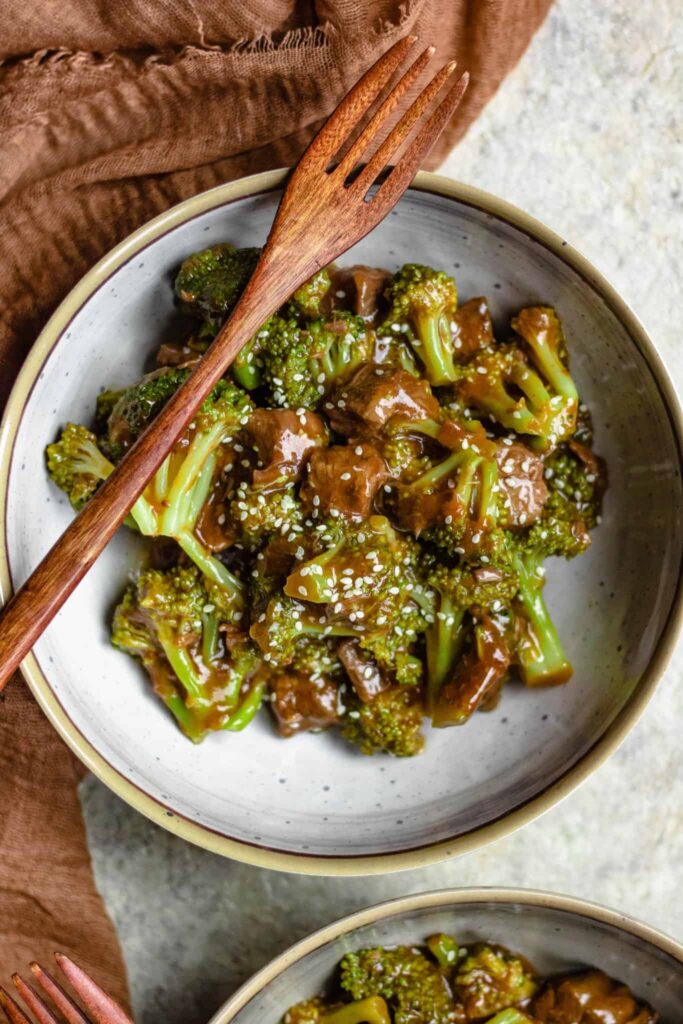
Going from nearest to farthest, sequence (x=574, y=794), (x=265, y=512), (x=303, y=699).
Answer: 1. (x=265, y=512)
2. (x=303, y=699)
3. (x=574, y=794)

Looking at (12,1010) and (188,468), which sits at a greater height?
(188,468)

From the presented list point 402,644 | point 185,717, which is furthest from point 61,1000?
point 402,644

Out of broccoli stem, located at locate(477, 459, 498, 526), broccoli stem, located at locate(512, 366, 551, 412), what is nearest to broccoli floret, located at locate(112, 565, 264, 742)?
broccoli stem, located at locate(477, 459, 498, 526)

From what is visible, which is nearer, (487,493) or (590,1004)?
(487,493)

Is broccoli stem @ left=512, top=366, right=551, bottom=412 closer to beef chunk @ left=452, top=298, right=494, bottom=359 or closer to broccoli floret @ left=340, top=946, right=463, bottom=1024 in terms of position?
beef chunk @ left=452, top=298, right=494, bottom=359

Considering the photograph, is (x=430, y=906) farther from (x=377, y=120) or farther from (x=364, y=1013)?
(x=377, y=120)

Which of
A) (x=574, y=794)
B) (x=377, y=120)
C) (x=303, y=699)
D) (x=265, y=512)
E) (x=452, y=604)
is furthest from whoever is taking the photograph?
(x=574, y=794)

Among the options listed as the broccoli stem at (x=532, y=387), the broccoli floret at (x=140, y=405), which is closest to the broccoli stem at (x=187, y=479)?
the broccoli floret at (x=140, y=405)
